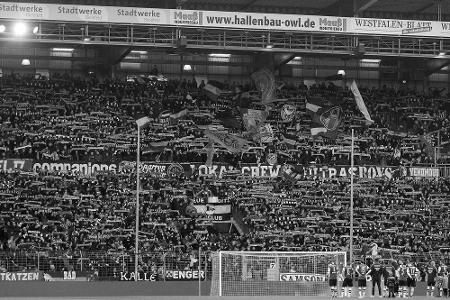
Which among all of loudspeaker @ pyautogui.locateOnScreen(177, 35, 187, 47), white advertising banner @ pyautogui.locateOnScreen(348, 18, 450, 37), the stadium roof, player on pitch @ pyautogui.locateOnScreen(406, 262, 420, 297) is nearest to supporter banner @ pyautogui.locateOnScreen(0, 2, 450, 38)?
white advertising banner @ pyautogui.locateOnScreen(348, 18, 450, 37)

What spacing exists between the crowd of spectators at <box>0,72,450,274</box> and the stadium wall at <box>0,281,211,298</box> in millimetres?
2504

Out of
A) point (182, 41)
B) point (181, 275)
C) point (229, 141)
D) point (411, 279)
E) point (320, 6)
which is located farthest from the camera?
point (320, 6)

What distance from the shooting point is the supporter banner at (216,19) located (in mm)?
53406

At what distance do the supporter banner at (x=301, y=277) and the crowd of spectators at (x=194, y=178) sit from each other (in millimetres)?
5861

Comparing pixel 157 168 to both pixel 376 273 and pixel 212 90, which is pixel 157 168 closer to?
pixel 212 90

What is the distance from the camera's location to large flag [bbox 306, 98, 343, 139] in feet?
207

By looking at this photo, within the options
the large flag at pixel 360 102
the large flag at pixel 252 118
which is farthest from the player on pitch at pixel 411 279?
the large flag at pixel 360 102

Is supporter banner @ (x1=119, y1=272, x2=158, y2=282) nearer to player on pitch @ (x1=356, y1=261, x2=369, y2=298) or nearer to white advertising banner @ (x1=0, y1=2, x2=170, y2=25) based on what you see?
player on pitch @ (x1=356, y1=261, x2=369, y2=298)

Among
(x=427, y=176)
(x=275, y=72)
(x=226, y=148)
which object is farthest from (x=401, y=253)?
(x=275, y=72)

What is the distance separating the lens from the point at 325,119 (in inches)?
2509

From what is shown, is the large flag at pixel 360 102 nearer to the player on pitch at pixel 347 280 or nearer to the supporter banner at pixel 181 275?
the supporter banner at pixel 181 275

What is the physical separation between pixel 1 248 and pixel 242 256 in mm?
11320

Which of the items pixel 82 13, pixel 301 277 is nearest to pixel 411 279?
pixel 301 277

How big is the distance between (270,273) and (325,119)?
18230mm
